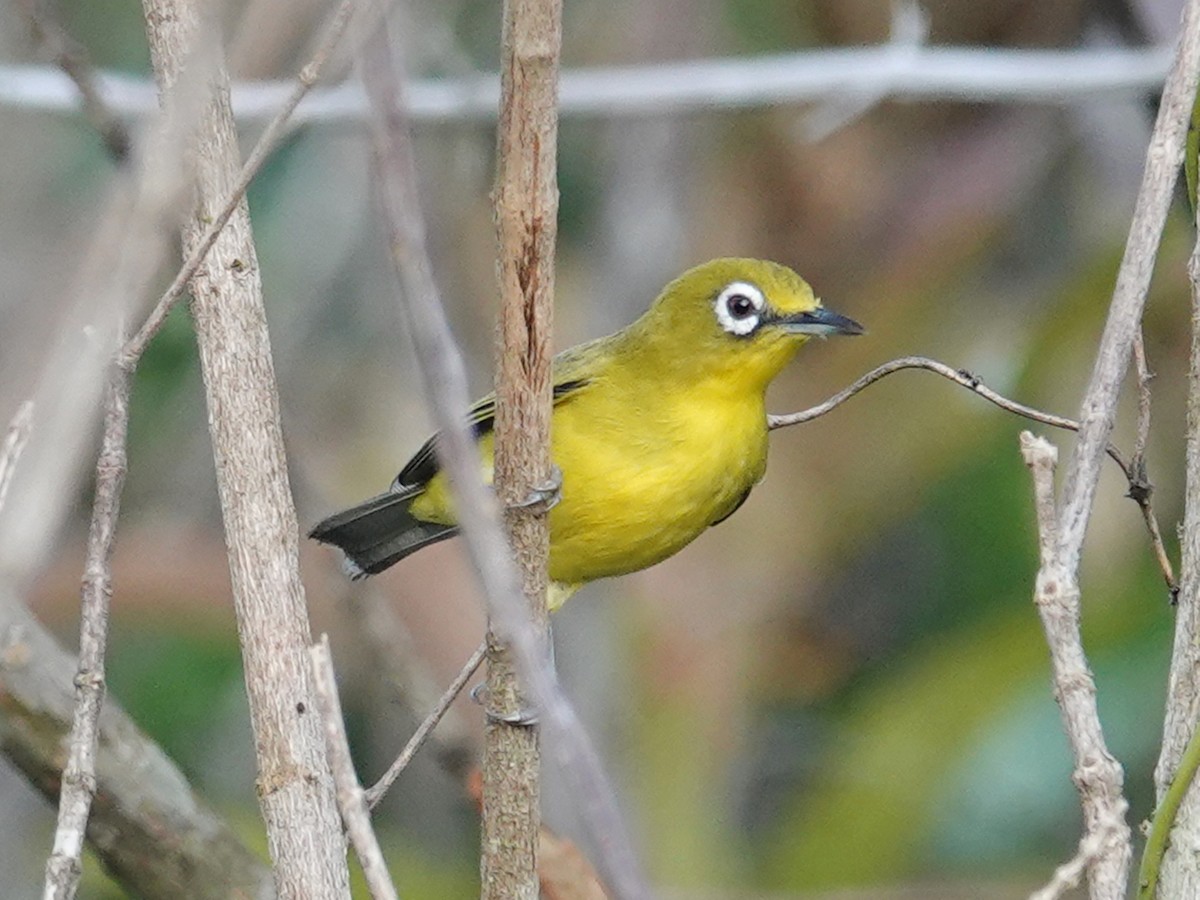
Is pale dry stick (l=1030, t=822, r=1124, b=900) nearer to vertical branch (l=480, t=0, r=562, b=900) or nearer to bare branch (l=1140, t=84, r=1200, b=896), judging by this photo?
bare branch (l=1140, t=84, r=1200, b=896)

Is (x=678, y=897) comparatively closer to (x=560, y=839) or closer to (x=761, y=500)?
(x=761, y=500)

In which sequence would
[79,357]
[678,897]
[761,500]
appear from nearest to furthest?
[79,357]
[678,897]
[761,500]

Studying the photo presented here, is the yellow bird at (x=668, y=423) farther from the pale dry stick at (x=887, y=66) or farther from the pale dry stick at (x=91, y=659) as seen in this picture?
the pale dry stick at (x=91, y=659)

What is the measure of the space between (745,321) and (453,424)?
2.63 m

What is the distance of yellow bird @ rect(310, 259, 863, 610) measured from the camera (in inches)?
144

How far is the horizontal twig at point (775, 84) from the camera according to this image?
4.21 m

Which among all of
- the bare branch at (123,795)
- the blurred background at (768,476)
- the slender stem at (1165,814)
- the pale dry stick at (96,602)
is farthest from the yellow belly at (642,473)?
the slender stem at (1165,814)

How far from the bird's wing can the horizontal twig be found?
2.32 feet

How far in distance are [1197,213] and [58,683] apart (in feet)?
5.51

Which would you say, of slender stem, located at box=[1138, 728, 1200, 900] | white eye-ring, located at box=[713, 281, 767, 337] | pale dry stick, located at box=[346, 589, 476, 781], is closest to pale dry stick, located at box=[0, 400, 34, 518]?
slender stem, located at box=[1138, 728, 1200, 900]

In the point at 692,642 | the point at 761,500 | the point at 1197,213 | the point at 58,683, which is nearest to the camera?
the point at 1197,213

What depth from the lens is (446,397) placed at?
1.20 metres

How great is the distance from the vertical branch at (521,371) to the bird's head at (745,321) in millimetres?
1687

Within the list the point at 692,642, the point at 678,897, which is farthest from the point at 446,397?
the point at 692,642
